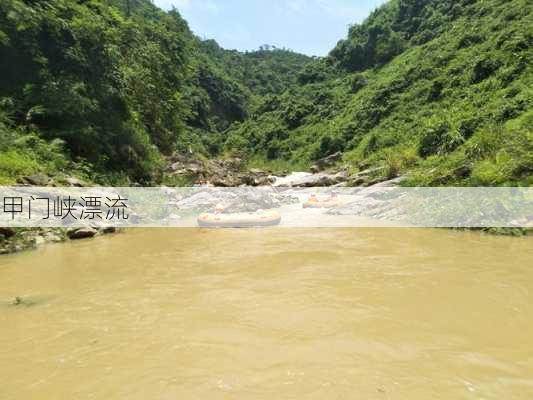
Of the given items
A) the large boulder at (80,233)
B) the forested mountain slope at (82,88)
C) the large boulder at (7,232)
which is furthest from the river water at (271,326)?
the forested mountain slope at (82,88)

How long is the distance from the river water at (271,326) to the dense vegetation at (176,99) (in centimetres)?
451

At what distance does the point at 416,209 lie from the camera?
9.69 metres

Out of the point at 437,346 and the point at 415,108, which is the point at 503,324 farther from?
the point at 415,108

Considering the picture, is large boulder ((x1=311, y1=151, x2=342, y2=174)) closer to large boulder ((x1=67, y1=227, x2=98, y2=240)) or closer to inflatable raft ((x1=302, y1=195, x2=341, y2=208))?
inflatable raft ((x1=302, y1=195, x2=341, y2=208))

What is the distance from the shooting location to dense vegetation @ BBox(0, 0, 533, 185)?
10320 millimetres

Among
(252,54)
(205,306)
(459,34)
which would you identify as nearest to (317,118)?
(459,34)

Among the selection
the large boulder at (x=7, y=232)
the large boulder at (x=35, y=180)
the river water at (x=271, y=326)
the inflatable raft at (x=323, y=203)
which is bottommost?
the river water at (x=271, y=326)

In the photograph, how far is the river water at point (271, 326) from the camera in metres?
2.44

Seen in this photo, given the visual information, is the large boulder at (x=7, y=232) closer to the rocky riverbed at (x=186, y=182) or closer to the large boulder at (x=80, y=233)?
the rocky riverbed at (x=186, y=182)

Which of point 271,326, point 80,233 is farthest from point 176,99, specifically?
point 271,326

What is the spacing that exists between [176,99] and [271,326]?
622 inches

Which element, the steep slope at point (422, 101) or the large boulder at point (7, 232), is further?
the steep slope at point (422, 101)

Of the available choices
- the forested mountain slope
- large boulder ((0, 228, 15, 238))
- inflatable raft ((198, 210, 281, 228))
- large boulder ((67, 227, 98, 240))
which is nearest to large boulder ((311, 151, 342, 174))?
the forested mountain slope

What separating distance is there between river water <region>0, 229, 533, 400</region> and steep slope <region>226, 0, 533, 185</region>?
5.40 meters
